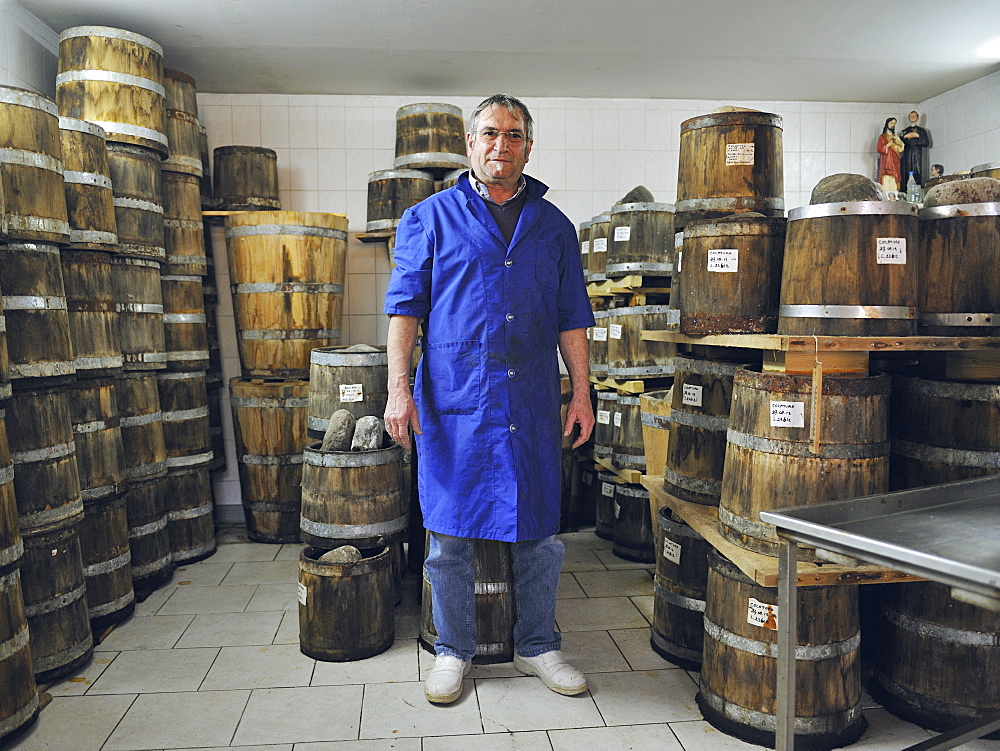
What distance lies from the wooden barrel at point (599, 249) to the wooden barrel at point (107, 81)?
2.54m

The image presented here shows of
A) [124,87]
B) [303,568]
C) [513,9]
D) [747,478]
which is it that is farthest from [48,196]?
[747,478]

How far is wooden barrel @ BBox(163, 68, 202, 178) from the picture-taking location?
14.5ft

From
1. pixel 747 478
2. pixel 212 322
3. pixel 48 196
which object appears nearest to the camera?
pixel 747 478

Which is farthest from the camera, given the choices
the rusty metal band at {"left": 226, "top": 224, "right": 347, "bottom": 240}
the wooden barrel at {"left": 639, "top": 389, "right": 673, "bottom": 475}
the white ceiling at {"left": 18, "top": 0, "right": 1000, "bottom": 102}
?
the rusty metal band at {"left": 226, "top": 224, "right": 347, "bottom": 240}

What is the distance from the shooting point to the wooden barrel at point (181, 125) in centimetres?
441

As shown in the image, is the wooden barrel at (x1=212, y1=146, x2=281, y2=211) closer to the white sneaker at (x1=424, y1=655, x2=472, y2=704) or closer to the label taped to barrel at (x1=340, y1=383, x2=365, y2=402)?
the label taped to barrel at (x1=340, y1=383, x2=365, y2=402)

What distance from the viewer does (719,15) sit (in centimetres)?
411

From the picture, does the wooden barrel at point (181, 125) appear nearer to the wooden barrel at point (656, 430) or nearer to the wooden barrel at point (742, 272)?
the wooden barrel at point (656, 430)

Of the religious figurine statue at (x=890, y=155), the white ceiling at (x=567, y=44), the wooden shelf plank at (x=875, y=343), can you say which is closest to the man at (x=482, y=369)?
the wooden shelf plank at (x=875, y=343)

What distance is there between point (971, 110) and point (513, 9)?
3.46 meters

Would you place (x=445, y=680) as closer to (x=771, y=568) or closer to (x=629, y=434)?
(x=771, y=568)

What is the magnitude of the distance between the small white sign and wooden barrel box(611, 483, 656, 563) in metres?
1.56

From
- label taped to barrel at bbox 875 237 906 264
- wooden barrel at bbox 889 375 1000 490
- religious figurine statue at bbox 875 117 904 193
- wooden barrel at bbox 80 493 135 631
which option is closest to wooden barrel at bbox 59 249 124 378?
wooden barrel at bbox 80 493 135 631

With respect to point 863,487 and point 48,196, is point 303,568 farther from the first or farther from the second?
point 863,487
